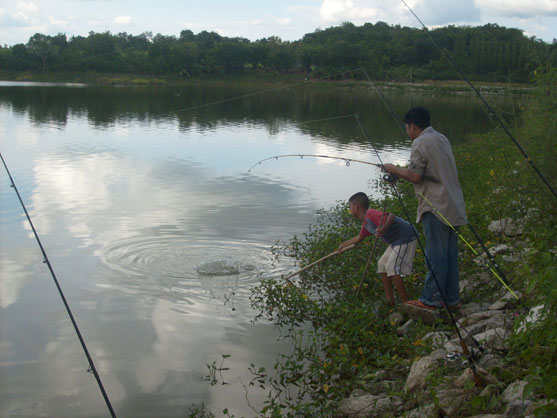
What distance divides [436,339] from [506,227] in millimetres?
3090

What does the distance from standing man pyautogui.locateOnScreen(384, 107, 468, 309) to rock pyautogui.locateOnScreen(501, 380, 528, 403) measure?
139 cm

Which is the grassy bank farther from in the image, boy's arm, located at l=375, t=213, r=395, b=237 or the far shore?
the far shore

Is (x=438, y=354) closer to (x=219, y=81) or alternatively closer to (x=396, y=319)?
(x=396, y=319)

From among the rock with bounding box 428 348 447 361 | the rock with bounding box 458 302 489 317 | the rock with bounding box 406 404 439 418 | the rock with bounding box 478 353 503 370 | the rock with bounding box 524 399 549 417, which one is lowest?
the rock with bounding box 406 404 439 418

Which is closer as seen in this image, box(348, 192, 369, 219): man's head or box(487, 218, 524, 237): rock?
box(348, 192, 369, 219): man's head

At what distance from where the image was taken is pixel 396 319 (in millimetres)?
5445

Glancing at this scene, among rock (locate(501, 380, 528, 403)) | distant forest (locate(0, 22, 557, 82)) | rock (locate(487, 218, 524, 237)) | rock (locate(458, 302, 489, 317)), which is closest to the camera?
rock (locate(501, 380, 528, 403))

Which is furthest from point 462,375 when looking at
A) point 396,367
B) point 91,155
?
point 91,155

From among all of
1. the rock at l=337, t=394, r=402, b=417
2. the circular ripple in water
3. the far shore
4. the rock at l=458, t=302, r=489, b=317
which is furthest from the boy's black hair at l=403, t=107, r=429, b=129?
the far shore

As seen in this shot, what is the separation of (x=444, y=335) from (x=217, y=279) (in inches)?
136

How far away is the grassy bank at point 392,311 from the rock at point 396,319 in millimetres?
40

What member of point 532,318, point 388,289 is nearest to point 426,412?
point 532,318

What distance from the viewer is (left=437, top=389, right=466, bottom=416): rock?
3.46 meters

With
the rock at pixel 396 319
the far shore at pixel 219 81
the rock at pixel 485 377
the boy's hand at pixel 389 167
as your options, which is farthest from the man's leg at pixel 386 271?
the far shore at pixel 219 81
